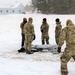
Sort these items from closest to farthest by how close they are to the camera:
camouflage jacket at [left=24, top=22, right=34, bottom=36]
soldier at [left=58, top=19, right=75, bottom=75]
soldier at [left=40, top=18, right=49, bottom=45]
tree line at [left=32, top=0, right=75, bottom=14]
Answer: soldier at [left=58, top=19, right=75, bottom=75] → camouflage jacket at [left=24, top=22, right=34, bottom=36] → soldier at [left=40, top=18, right=49, bottom=45] → tree line at [left=32, top=0, right=75, bottom=14]

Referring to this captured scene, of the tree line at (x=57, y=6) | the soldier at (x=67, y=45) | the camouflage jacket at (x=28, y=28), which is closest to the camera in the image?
the soldier at (x=67, y=45)

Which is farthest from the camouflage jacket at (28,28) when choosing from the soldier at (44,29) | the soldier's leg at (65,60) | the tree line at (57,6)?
the tree line at (57,6)

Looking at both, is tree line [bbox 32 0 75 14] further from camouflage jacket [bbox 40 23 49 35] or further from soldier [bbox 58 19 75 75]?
soldier [bbox 58 19 75 75]

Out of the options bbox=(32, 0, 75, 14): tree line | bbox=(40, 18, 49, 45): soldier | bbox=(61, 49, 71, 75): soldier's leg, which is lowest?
bbox=(61, 49, 71, 75): soldier's leg

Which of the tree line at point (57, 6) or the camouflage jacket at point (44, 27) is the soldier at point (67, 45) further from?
the tree line at point (57, 6)

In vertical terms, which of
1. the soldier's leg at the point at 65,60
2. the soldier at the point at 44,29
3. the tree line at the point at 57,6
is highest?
the tree line at the point at 57,6

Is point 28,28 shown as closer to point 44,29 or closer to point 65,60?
point 44,29

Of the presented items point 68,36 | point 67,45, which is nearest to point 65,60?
point 67,45

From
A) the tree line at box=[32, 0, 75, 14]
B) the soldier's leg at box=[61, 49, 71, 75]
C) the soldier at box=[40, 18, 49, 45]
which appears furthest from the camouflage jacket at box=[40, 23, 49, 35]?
the tree line at box=[32, 0, 75, 14]

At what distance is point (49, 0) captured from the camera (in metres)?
62.6

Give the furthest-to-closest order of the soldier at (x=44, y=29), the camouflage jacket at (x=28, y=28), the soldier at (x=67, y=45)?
1. the soldier at (x=44, y=29)
2. the camouflage jacket at (x=28, y=28)
3. the soldier at (x=67, y=45)

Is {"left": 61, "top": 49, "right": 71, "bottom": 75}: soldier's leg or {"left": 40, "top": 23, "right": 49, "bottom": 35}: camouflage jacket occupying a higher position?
{"left": 40, "top": 23, "right": 49, "bottom": 35}: camouflage jacket

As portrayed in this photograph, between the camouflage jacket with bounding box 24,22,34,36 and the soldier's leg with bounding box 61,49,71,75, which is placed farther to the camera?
the camouflage jacket with bounding box 24,22,34,36

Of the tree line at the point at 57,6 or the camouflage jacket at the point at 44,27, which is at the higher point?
the tree line at the point at 57,6
